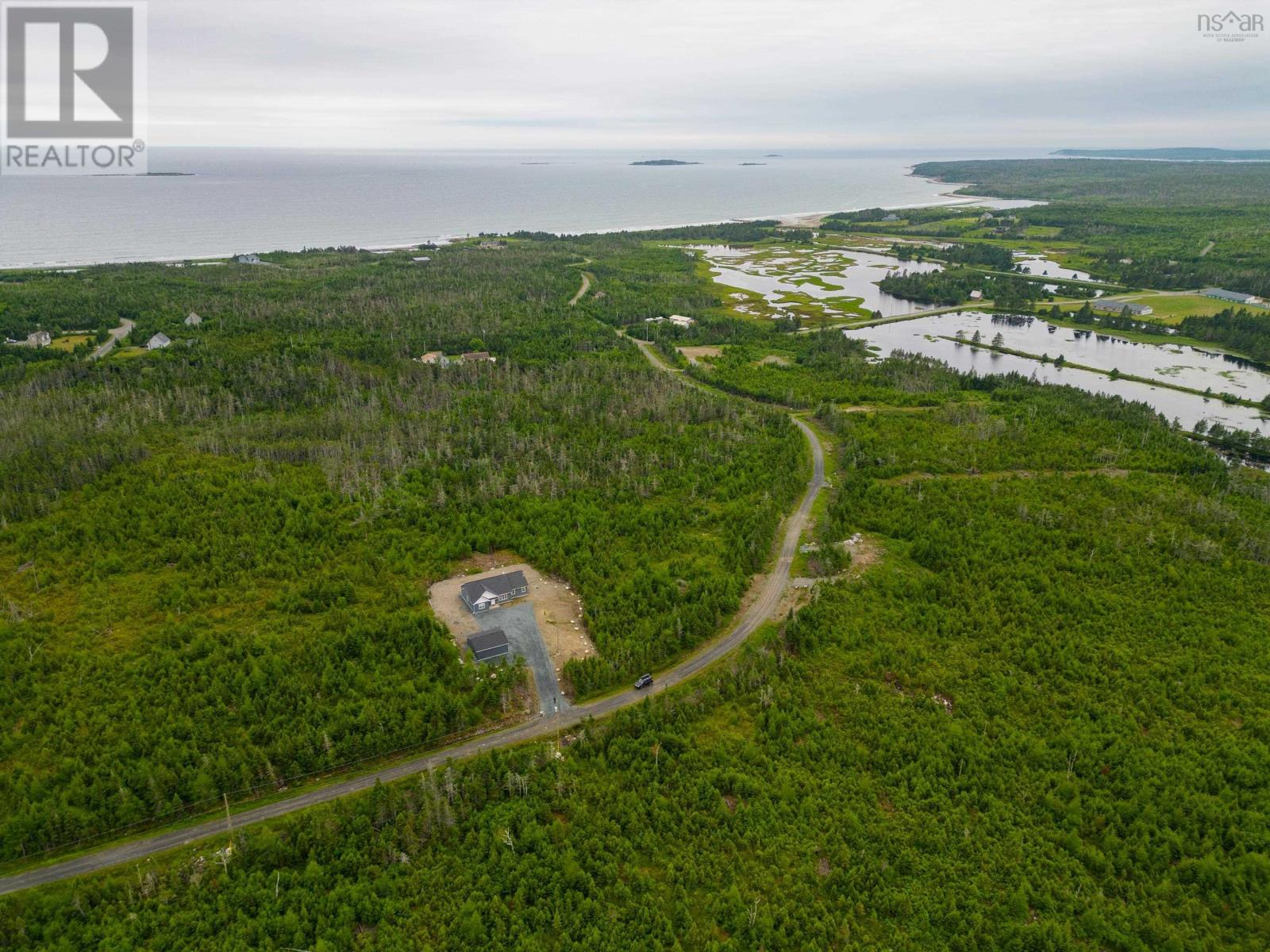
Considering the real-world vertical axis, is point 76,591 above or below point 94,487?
below

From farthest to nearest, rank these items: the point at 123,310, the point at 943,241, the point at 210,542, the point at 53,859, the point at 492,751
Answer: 1. the point at 943,241
2. the point at 123,310
3. the point at 210,542
4. the point at 492,751
5. the point at 53,859

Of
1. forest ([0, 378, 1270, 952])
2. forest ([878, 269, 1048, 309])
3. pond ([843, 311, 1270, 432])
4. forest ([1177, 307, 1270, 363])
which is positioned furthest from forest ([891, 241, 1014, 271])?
forest ([0, 378, 1270, 952])

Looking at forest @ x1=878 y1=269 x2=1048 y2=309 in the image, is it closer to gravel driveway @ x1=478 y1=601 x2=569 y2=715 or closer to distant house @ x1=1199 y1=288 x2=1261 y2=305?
distant house @ x1=1199 y1=288 x2=1261 y2=305

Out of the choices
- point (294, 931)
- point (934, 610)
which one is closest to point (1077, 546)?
point (934, 610)

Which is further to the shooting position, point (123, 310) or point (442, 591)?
point (123, 310)

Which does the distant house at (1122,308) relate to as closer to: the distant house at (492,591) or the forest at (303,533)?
the forest at (303,533)

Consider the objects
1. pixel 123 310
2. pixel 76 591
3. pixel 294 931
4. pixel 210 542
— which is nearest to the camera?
pixel 294 931

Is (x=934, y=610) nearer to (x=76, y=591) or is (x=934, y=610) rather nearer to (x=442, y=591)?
(x=442, y=591)
